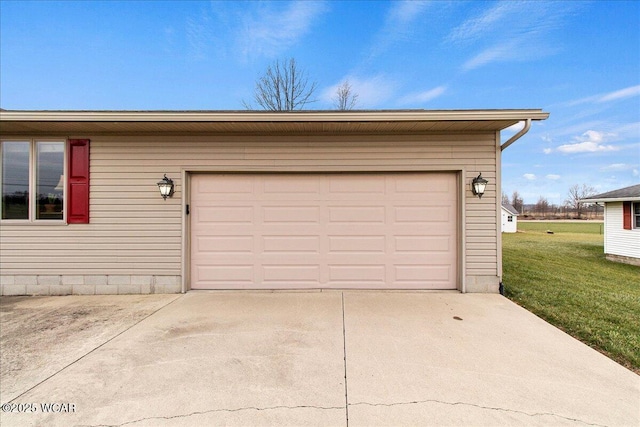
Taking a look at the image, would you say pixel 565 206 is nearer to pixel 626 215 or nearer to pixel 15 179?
pixel 626 215

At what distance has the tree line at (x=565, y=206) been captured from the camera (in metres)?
50.3

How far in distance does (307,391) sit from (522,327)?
266 cm

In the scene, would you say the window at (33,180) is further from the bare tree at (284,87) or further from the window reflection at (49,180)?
the bare tree at (284,87)

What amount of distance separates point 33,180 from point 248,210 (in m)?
3.45

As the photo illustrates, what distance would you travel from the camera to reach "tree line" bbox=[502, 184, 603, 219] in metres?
50.3

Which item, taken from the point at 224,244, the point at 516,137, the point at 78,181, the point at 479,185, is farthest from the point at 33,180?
the point at 516,137

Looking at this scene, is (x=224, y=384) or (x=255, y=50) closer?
(x=224, y=384)

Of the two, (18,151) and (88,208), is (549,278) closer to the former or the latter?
(88,208)

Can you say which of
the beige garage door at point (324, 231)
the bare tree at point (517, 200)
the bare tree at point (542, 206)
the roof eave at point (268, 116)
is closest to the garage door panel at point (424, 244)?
the beige garage door at point (324, 231)

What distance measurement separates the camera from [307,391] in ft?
6.26

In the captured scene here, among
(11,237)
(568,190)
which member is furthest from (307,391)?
(568,190)

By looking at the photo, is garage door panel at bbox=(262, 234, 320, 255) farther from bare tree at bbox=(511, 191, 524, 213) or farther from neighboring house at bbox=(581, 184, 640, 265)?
bare tree at bbox=(511, 191, 524, 213)

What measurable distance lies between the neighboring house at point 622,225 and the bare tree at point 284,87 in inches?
463

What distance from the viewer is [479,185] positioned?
4.05m
